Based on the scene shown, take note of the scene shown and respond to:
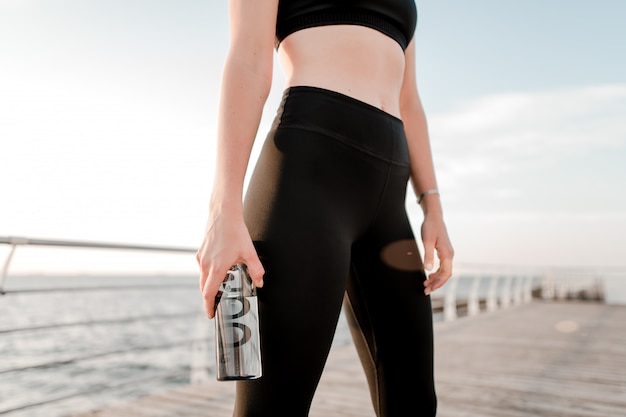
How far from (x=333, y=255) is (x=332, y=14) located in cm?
51

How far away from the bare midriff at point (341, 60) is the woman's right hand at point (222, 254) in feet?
1.16

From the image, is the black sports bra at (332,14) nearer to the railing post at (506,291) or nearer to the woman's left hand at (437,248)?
the woman's left hand at (437,248)

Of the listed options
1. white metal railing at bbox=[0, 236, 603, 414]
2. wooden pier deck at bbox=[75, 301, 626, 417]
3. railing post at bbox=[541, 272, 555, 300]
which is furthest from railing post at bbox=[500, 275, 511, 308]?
wooden pier deck at bbox=[75, 301, 626, 417]

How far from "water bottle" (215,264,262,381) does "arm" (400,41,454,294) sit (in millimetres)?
485

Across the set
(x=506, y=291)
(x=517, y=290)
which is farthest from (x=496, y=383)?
(x=517, y=290)

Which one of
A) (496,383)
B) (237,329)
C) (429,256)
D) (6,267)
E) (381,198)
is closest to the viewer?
(237,329)

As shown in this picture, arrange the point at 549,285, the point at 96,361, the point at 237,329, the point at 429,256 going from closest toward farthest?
the point at 237,329 → the point at 429,256 → the point at 549,285 → the point at 96,361

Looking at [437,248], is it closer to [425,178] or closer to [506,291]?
[425,178]

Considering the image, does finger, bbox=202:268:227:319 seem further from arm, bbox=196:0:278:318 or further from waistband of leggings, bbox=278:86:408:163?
waistband of leggings, bbox=278:86:408:163

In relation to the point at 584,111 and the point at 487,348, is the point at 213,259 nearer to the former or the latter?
the point at 487,348

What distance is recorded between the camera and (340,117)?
0.94m

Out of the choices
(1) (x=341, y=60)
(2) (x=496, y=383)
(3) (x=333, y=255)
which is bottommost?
(2) (x=496, y=383)

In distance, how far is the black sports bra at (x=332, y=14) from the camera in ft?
3.29

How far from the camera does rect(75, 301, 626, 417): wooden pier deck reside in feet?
9.05
